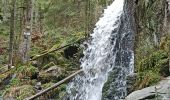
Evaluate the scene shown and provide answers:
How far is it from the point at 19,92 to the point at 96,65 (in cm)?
271

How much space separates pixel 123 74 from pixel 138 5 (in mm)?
1935

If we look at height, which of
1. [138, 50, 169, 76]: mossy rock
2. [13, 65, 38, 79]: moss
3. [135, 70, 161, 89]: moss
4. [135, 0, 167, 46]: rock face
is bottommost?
[13, 65, 38, 79]: moss

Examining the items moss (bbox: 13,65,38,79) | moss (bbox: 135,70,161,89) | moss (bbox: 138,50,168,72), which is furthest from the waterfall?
moss (bbox: 13,65,38,79)

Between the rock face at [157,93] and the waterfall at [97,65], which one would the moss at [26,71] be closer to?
the waterfall at [97,65]

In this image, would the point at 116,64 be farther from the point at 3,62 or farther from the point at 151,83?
the point at 3,62

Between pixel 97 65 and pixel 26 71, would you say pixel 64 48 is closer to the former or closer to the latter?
pixel 26 71

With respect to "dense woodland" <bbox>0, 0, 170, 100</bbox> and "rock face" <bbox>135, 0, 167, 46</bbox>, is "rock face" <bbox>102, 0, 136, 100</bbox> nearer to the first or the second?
"rock face" <bbox>135, 0, 167, 46</bbox>

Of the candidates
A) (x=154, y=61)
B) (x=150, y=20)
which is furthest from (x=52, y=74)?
(x=154, y=61)

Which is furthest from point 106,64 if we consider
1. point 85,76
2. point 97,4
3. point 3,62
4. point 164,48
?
point 3,62

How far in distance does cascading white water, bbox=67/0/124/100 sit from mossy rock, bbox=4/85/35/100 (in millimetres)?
1267

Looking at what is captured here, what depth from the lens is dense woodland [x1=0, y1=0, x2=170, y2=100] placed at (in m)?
8.38

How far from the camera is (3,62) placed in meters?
20.7

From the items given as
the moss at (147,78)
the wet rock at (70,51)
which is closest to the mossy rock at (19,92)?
the wet rock at (70,51)

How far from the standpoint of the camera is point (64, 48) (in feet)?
51.3
